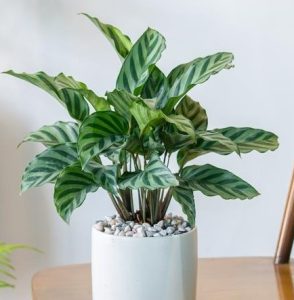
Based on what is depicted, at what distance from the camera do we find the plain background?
4.05 feet

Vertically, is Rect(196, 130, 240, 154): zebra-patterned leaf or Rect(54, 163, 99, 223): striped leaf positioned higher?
Rect(196, 130, 240, 154): zebra-patterned leaf

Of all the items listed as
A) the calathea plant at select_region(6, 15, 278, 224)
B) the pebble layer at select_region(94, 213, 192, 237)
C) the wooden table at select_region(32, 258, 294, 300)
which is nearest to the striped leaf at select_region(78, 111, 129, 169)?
the calathea plant at select_region(6, 15, 278, 224)

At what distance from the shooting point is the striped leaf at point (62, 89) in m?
0.72

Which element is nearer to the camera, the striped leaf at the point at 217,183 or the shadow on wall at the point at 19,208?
the striped leaf at the point at 217,183

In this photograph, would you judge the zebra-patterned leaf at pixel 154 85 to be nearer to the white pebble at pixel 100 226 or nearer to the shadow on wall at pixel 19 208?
the white pebble at pixel 100 226

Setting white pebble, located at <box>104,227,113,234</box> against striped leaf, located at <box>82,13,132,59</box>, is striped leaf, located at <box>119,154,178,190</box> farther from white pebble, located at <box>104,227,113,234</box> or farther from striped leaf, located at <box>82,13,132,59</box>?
striped leaf, located at <box>82,13,132,59</box>

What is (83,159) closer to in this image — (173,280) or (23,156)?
(173,280)

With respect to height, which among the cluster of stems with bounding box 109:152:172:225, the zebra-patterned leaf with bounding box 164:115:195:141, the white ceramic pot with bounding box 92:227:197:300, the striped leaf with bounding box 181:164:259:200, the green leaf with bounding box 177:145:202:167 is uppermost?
the zebra-patterned leaf with bounding box 164:115:195:141

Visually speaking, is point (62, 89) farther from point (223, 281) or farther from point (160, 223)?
point (223, 281)

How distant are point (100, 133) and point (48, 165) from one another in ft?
0.29

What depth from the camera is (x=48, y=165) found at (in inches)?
28.4

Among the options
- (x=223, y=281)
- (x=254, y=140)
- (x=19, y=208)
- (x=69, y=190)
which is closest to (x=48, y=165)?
(x=69, y=190)

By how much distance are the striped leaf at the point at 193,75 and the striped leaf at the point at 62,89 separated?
0.11 meters

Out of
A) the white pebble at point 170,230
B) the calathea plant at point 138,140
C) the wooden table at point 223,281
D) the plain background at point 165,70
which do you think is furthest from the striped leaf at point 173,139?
the plain background at point 165,70
